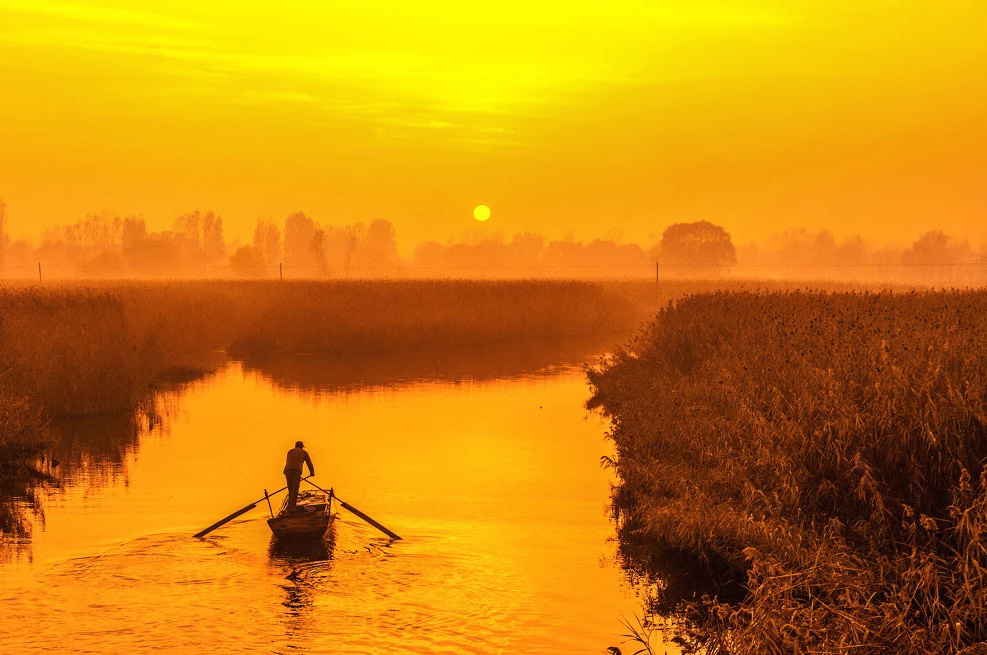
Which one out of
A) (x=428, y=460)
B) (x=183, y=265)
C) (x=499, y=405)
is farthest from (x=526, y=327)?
(x=183, y=265)

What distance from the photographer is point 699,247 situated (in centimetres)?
18088

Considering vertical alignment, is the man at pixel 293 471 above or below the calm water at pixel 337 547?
above

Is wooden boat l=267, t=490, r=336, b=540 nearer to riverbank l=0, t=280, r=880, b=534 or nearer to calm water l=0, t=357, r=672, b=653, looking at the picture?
calm water l=0, t=357, r=672, b=653

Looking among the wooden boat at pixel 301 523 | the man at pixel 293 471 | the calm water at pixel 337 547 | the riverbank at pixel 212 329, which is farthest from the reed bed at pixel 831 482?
the riverbank at pixel 212 329

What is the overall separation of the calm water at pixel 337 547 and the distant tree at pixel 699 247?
6029 inches

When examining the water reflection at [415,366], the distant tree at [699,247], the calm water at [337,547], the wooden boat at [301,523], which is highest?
the distant tree at [699,247]

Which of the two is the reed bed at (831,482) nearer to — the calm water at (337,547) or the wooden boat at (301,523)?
the calm water at (337,547)

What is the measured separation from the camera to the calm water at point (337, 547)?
42.3ft

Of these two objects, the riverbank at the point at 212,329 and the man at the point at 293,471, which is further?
the riverbank at the point at 212,329

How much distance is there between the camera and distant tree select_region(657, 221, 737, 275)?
17938 cm

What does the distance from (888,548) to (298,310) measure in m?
43.1

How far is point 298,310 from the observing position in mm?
51812

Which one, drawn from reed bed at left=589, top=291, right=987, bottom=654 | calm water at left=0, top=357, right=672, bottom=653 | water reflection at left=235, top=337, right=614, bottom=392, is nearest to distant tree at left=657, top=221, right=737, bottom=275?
water reflection at left=235, top=337, right=614, bottom=392

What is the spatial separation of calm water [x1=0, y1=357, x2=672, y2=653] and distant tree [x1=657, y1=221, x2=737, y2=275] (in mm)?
153134
